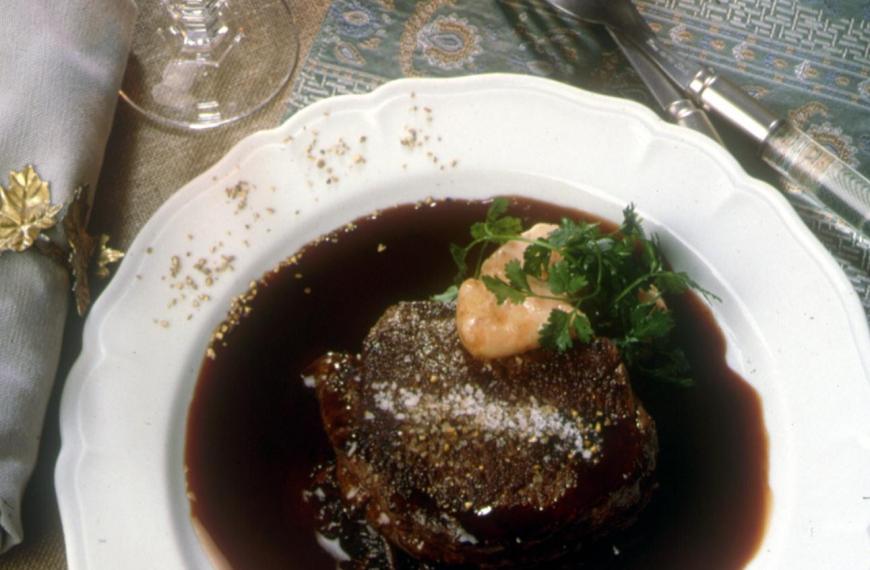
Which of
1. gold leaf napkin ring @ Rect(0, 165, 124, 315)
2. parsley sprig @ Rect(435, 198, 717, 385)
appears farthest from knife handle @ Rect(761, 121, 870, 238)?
gold leaf napkin ring @ Rect(0, 165, 124, 315)

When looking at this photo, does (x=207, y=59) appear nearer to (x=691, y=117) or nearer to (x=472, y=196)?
(x=472, y=196)

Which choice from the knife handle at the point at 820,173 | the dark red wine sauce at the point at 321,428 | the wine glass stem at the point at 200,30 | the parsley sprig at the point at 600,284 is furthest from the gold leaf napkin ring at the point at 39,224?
the knife handle at the point at 820,173

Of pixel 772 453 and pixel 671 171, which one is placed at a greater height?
pixel 671 171

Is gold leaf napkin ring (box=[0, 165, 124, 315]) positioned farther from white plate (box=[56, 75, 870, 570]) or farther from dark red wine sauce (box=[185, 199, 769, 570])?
dark red wine sauce (box=[185, 199, 769, 570])

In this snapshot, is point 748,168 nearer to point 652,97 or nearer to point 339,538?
point 652,97

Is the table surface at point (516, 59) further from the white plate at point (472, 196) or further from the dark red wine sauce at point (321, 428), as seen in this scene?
the dark red wine sauce at point (321, 428)

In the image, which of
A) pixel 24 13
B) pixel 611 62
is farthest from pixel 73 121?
pixel 611 62

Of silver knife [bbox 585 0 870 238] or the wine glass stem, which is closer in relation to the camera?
silver knife [bbox 585 0 870 238]
